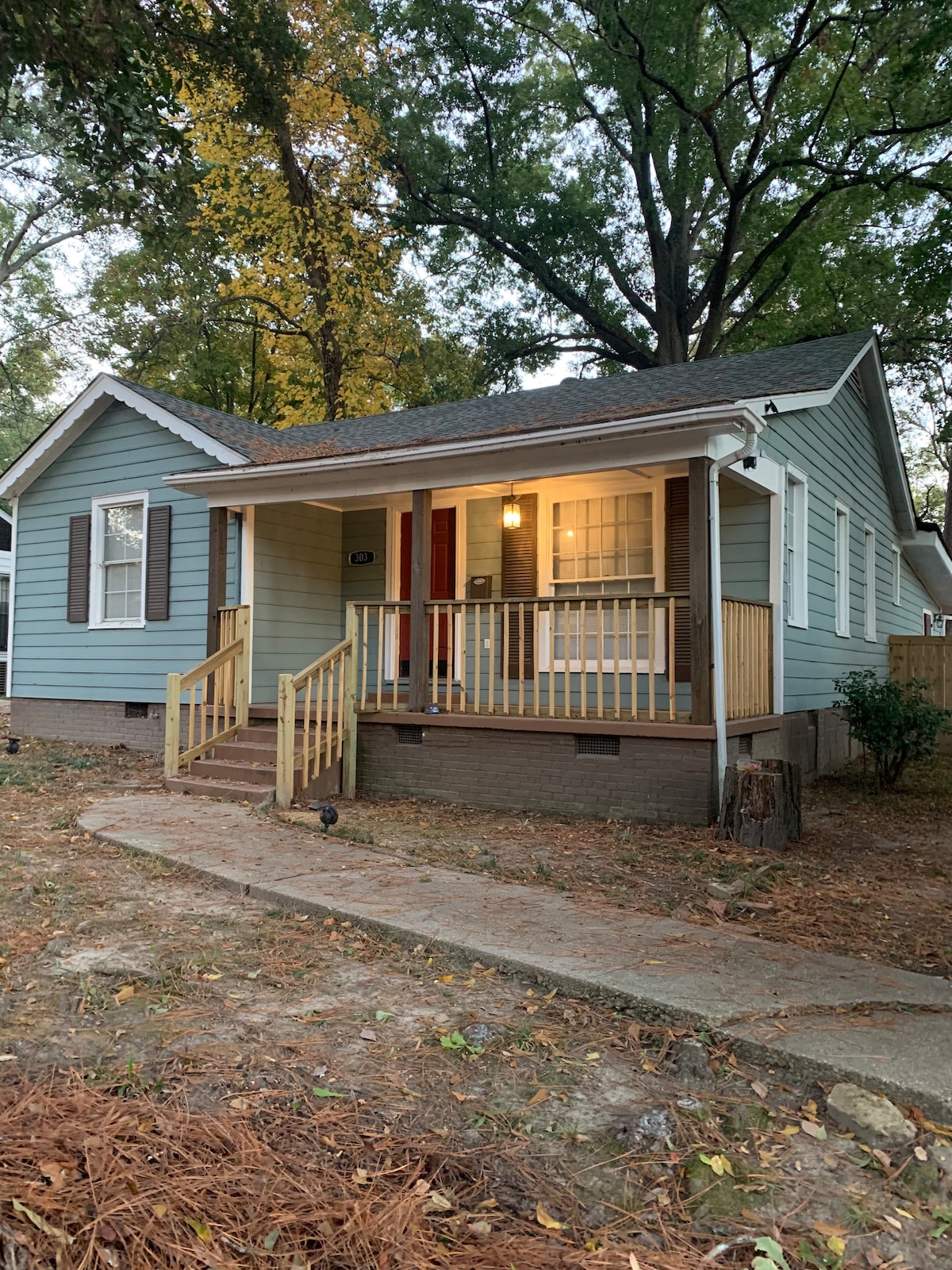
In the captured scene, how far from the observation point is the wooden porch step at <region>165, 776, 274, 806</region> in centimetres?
743

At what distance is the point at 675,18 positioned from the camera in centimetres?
1680

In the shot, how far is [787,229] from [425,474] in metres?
14.7

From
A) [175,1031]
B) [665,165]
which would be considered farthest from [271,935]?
[665,165]

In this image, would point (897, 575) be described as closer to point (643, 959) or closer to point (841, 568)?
point (841, 568)

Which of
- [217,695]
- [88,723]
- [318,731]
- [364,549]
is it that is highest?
[364,549]

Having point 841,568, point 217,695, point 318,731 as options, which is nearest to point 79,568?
point 217,695

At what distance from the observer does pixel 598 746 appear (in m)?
7.44

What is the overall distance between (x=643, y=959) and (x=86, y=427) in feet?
34.0

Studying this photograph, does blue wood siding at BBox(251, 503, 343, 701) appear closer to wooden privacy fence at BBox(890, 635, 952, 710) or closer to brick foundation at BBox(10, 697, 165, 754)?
brick foundation at BBox(10, 697, 165, 754)

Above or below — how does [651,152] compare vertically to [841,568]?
above

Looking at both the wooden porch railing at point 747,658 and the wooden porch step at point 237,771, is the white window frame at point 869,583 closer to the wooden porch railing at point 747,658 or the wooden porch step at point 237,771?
the wooden porch railing at point 747,658

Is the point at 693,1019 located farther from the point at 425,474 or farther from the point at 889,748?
the point at 889,748

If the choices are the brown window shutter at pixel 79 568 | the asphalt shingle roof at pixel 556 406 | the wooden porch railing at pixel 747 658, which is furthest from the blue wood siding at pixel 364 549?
the wooden porch railing at pixel 747 658

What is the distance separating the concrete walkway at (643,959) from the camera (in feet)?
9.23
